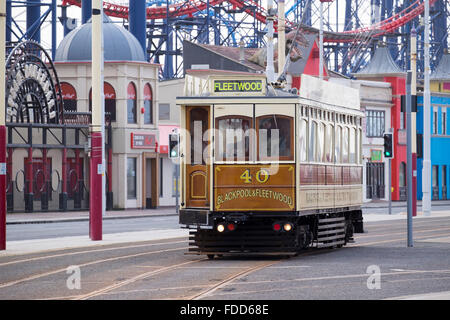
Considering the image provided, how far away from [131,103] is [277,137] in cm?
4001

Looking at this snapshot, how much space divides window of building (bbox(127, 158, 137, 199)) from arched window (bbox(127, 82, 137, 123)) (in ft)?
7.29

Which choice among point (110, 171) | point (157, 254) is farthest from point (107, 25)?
point (157, 254)

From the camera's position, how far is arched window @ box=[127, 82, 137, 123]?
201 ft

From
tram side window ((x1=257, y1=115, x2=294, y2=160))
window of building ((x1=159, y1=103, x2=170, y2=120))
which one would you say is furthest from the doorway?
tram side window ((x1=257, y1=115, x2=294, y2=160))

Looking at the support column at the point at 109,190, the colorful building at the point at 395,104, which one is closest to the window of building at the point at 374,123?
the colorful building at the point at 395,104

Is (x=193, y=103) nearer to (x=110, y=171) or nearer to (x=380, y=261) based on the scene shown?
(x=380, y=261)

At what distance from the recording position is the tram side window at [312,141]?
75.6ft

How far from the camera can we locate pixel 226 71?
73.6 metres

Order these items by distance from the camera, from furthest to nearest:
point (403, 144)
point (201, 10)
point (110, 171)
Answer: point (201, 10), point (403, 144), point (110, 171)

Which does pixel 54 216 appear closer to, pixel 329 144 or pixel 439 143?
pixel 329 144

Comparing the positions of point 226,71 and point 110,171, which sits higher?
point 226,71

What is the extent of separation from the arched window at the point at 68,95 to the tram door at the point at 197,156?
39.6 metres

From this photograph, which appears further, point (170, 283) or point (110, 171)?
point (110, 171)

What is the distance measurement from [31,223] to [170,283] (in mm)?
28402
